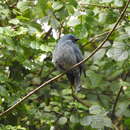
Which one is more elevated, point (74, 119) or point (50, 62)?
point (50, 62)

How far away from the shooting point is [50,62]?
193 inches

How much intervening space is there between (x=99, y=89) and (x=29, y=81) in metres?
1.02

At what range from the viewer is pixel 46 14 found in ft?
13.8

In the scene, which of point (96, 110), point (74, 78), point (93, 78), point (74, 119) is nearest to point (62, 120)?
point (74, 119)

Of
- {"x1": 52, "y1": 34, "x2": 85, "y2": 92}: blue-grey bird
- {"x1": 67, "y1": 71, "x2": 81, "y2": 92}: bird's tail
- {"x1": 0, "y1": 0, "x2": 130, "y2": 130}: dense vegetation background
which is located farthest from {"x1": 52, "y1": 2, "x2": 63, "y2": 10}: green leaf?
{"x1": 67, "y1": 71, "x2": 81, "y2": 92}: bird's tail

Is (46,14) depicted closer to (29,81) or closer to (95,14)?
(95,14)

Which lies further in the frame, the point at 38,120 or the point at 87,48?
the point at 87,48

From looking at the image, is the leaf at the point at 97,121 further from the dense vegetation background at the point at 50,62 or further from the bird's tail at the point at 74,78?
the bird's tail at the point at 74,78

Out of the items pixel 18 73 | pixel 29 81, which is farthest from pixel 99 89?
pixel 18 73

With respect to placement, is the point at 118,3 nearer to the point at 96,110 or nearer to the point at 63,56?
the point at 63,56

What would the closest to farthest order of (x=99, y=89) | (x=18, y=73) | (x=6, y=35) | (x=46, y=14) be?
(x=6, y=35) → (x=46, y=14) → (x=18, y=73) → (x=99, y=89)

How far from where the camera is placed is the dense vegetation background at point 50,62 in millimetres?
3926

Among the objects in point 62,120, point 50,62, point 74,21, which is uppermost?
point 74,21

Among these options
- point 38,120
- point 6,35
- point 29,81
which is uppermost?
point 6,35
